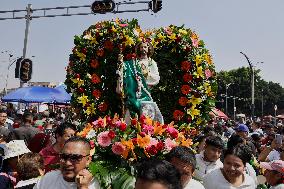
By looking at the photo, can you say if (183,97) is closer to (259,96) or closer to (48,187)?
(48,187)

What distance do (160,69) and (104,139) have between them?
5.07m

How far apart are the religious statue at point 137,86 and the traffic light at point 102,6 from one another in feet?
37.8

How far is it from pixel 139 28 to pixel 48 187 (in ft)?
19.0

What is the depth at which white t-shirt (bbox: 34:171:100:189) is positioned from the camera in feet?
11.3

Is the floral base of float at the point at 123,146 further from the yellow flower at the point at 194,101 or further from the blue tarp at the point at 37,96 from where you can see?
the blue tarp at the point at 37,96

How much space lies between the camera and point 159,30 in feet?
29.3

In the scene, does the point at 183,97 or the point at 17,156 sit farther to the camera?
the point at 183,97

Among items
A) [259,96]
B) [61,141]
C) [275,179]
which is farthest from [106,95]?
[259,96]

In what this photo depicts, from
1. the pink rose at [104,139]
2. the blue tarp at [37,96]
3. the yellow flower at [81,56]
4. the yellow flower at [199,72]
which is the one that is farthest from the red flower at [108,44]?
the blue tarp at [37,96]

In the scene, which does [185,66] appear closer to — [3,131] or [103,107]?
[103,107]

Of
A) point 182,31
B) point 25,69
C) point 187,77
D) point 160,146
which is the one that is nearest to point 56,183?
point 160,146

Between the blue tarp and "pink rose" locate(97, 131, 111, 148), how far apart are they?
12217 mm

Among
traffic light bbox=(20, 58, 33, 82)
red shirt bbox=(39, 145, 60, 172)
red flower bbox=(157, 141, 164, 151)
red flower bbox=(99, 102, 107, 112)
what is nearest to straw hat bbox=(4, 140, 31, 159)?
red shirt bbox=(39, 145, 60, 172)

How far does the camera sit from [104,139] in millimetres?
4059
